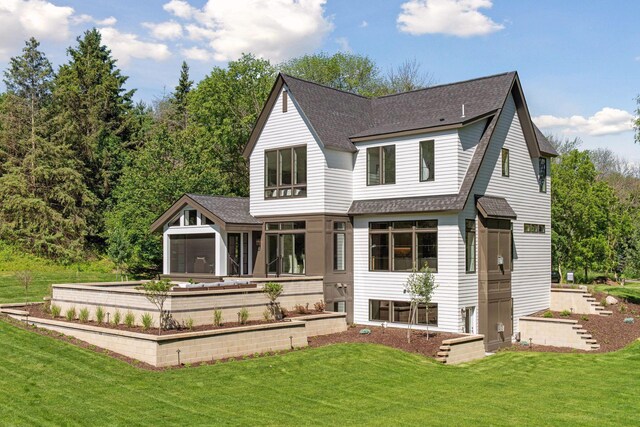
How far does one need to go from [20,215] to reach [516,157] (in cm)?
3144

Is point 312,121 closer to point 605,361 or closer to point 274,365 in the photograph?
point 274,365

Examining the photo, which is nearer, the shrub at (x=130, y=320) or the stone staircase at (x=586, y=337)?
the shrub at (x=130, y=320)

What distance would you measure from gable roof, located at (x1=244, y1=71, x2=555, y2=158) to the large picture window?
433cm

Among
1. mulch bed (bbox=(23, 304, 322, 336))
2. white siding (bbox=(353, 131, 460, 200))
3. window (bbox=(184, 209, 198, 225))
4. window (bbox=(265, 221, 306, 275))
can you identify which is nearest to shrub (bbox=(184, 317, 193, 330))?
mulch bed (bbox=(23, 304, 322, 336))

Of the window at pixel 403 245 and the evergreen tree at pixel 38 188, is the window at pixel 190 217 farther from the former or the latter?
the evergreen tree at pixel 38 188

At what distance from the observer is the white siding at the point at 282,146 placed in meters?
24.4

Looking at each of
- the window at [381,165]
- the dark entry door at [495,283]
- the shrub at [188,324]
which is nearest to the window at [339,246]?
the window at [381,165]

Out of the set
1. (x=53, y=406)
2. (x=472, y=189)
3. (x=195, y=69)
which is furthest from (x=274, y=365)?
(x=195, y=69)

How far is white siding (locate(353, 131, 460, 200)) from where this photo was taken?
73.8 ft

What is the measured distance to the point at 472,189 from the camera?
899 inches

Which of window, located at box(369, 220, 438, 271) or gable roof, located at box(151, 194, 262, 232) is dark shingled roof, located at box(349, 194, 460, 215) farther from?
gable roof, located at box(151, 194, 262, 232)

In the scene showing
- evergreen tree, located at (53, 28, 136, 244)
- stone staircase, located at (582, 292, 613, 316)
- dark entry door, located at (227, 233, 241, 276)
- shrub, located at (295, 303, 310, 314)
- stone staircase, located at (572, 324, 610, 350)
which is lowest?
stone staircase, located at (572, 324, 610, 350)

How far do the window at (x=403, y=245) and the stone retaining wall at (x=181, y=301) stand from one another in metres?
3.83

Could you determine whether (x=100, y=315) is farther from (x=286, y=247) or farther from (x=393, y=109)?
(x=393, y=109)
